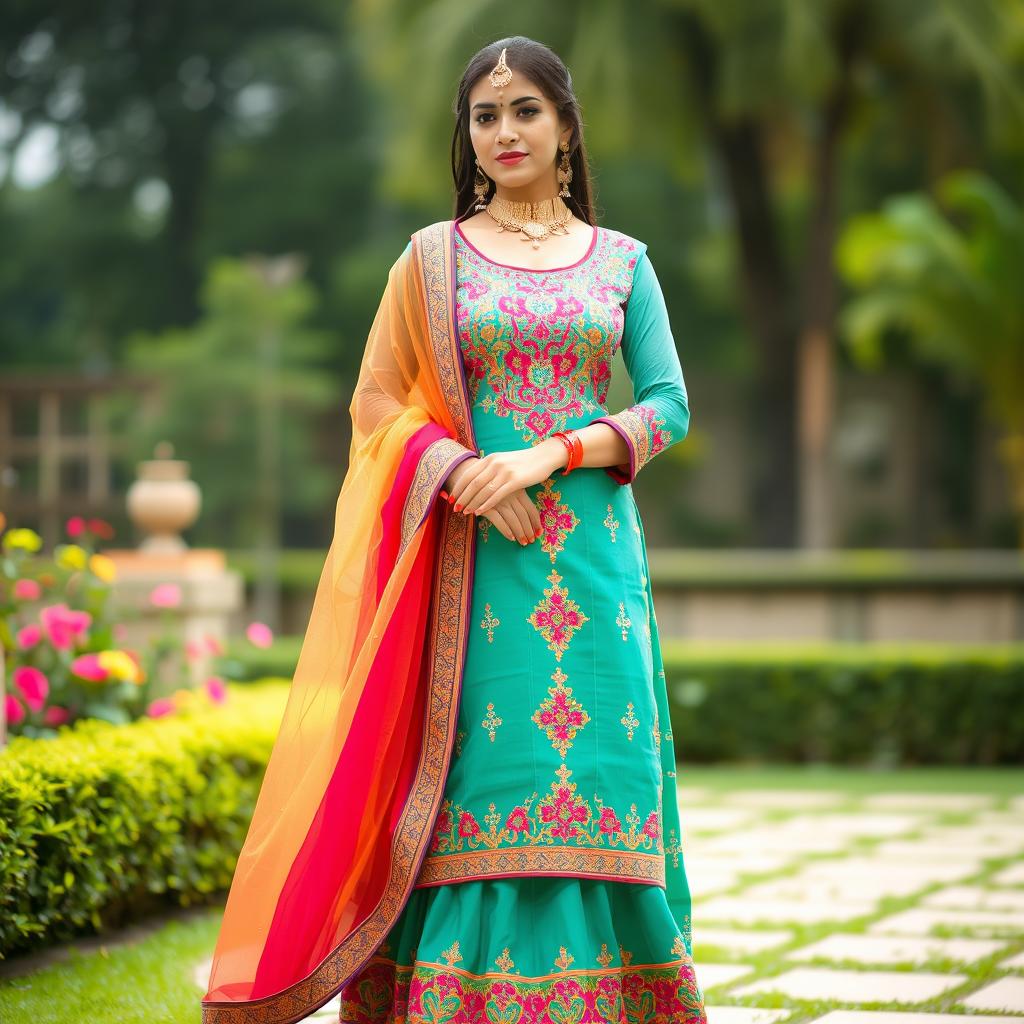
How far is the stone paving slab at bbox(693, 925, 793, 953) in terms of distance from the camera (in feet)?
12.0

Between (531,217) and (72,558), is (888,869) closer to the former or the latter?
(72,558)

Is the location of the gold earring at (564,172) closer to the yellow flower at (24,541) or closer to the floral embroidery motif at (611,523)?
the floral embroidery motif at (611,523)

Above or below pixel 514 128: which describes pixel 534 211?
below

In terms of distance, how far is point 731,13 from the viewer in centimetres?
1287

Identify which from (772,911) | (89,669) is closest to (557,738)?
(772,911)

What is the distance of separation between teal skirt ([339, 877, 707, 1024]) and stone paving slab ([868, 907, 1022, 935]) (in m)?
1.59

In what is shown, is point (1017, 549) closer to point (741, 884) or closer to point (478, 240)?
point (741, 884)

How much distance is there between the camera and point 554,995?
7.63 feet

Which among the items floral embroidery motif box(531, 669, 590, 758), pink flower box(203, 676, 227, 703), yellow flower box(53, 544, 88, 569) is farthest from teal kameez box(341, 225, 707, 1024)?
yellow flower box(53, 544, 88, 569)

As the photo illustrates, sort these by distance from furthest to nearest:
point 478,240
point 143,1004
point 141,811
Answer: point 141,811
point 143,1004
point 478,240

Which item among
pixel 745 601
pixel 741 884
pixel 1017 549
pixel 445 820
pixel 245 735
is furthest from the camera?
pixel 1017 549

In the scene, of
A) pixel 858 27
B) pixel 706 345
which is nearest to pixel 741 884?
pixel 858 27

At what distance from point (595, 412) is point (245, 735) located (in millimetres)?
2070

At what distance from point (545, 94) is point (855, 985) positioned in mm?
1920
